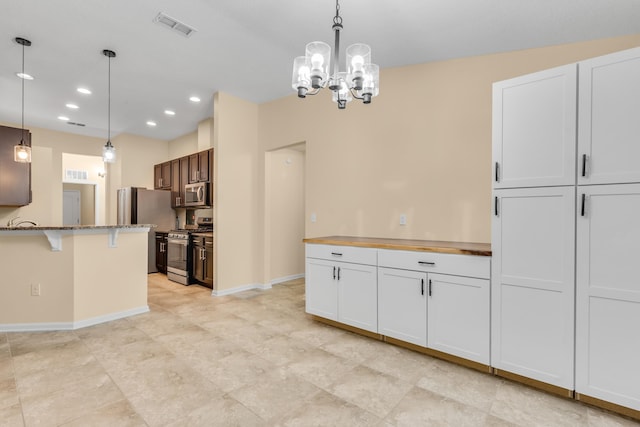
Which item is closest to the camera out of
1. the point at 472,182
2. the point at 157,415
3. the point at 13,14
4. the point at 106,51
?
the point at 157,415

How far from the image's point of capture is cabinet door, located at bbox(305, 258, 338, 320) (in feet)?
10.5

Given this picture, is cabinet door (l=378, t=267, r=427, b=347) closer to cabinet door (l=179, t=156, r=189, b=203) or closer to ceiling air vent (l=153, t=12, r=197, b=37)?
ceiling air vent (l=153, t=12, r=197, b=37)

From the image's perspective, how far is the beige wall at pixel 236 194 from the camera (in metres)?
4.59

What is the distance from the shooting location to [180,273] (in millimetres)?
5332

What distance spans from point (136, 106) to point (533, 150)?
5525mm

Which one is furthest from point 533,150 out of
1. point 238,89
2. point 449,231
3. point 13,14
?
point 13,14

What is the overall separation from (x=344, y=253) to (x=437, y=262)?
932 millimetres

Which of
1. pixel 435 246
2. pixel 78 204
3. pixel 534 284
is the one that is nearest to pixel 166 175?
pixel 78 204

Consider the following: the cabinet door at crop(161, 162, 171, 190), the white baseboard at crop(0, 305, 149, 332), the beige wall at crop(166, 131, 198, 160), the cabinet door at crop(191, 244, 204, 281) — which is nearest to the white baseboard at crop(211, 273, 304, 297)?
the cabinet door at crop(191, 244, 204, 281)

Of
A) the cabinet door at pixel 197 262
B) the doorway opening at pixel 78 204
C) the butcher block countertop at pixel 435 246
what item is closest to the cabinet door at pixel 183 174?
the cabinet door at pixel 197 262

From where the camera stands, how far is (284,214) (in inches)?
218

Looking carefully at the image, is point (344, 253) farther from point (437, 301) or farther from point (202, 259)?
point (202, 259)

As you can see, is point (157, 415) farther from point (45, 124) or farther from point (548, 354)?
point (45, 124)

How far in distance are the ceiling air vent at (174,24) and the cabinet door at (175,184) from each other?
11.9 feet
